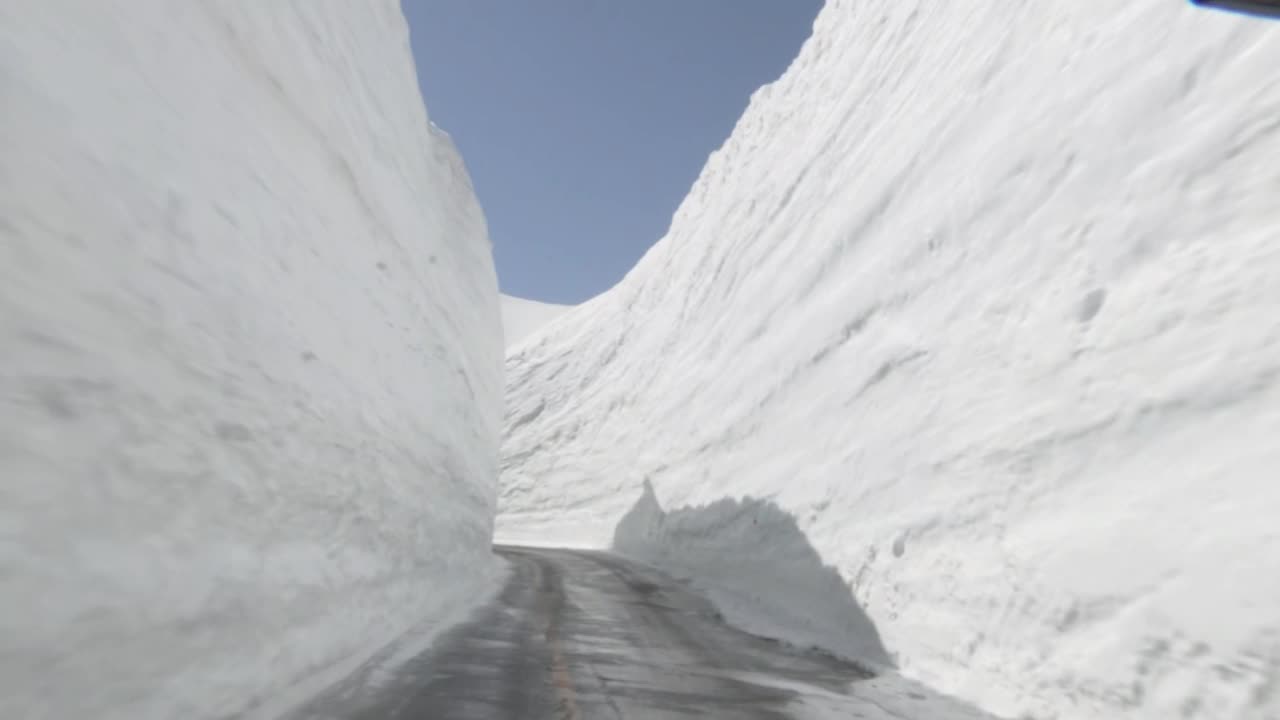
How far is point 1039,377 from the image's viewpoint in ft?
27.9

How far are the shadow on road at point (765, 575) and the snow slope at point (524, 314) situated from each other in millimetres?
80395

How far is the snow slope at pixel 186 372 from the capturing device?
350 cm

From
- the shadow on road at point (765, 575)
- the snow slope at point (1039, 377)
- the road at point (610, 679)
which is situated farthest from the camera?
the shadow on road at point (765, 575)

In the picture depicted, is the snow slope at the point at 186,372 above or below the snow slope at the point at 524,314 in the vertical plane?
below

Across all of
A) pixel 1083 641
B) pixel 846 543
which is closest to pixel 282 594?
pixel 1083 641

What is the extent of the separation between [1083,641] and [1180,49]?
23.0 ft

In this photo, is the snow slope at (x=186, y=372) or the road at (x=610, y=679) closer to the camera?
the snow slope at (x=186, y=372)

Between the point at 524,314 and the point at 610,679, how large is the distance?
10682cm

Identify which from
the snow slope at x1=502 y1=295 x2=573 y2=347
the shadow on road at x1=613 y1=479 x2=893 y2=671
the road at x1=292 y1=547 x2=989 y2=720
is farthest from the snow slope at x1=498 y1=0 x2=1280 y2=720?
the snow slope at x1=502 y1=295 x2=573 y2=347

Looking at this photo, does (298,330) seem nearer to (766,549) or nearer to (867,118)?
(766,549)

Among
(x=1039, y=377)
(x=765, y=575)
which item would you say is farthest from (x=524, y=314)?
(x=1039, y=377)

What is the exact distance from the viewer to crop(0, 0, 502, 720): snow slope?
11.5 ft

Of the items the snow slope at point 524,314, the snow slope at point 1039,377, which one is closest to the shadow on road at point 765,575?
the snow slope at point 1039,377

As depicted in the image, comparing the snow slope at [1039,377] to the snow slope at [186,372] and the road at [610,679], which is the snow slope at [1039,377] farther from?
the snow slope at [186,372]
